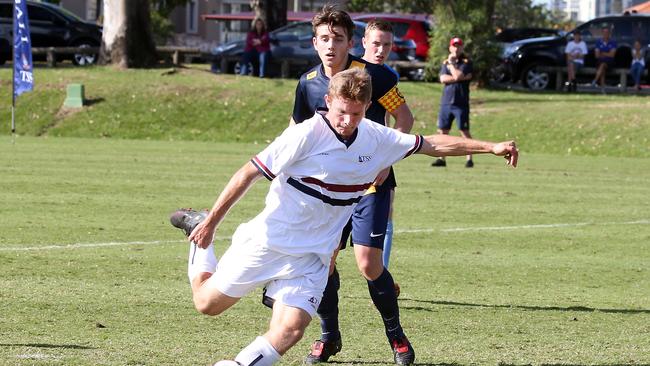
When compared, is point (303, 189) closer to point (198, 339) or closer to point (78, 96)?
point (198, 339)

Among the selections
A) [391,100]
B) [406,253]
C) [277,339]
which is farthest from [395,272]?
[277,339]

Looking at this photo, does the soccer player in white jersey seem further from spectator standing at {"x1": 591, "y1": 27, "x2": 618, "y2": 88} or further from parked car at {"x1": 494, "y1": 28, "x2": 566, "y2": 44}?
parked car at {"x1": 494, "y1": 28, "x2": 566, "y2": 44}

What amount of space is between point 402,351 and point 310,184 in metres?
1.48

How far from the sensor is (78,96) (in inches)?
1176

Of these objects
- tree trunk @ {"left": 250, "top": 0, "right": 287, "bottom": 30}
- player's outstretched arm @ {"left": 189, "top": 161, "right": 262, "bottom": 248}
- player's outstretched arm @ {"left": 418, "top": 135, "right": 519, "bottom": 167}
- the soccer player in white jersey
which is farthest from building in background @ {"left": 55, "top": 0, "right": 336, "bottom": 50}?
player's outstretched arm @ {"left": 189, "top": 161, "right": 262, "bottom": 248}

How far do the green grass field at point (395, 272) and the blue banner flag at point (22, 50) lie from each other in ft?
17.5

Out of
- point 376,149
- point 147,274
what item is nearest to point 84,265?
point 147,274

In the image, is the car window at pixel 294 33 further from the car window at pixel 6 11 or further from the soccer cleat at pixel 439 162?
the soccer cleat at pixel 439 162

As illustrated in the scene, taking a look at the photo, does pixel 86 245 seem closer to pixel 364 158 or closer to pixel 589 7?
pixel 364 158

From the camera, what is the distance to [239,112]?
29438 millimetres

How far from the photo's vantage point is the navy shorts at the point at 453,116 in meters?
20.9

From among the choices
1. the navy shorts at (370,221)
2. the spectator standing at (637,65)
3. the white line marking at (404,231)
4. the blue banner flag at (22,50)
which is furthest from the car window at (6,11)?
the navy shorts at (370,221)

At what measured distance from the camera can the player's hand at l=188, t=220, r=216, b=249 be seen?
613cm

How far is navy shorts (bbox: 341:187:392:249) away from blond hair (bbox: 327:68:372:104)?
5.08 feet
